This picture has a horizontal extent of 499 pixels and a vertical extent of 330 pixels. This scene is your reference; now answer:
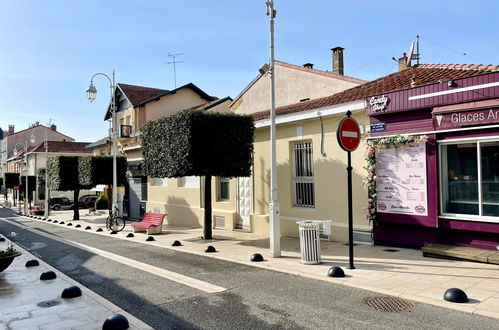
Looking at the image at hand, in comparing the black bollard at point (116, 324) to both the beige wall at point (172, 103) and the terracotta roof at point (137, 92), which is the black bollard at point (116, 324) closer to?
the beige wall at point (172, 103)

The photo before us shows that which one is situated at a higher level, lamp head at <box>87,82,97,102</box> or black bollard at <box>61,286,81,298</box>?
lamp head at <box>87,82,97,102</box>

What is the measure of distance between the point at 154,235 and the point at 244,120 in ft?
20.9

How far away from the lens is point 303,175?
13211 millimetres

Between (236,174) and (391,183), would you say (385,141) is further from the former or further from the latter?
(236,174)

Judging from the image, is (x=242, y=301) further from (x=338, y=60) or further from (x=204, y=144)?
(x=338, y=60)

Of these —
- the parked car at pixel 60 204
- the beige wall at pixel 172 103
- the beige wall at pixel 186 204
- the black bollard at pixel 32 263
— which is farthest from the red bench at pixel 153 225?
the parked car at pixel 60 204

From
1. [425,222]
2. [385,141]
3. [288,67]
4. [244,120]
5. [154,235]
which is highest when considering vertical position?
[288,67]

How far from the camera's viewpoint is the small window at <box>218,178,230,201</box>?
669 inches

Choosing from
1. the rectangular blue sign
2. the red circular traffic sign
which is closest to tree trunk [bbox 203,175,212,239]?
the rectangular blue sign

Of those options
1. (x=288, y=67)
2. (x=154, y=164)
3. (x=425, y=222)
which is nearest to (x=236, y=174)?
(x=154, y=164)

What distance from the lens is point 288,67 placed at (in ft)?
68.7

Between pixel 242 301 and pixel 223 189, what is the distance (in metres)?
11.0

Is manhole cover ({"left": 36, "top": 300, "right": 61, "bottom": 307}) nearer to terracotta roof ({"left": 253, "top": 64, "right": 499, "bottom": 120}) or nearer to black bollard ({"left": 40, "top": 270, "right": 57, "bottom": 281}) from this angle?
black bollard ({"left": 40, "top": 270, "right": 57, "bottom": 281})

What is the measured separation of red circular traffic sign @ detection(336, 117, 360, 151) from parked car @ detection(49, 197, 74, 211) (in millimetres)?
37893
